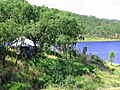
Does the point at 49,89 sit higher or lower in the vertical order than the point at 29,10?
lower

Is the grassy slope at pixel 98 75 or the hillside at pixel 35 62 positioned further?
the grassy slope at pixel 98 75

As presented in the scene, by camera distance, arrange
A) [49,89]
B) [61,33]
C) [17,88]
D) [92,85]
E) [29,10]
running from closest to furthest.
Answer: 1. [17,88]
2. [49,89]
3. [92,85]
4. [29,10]
5. [61,33]

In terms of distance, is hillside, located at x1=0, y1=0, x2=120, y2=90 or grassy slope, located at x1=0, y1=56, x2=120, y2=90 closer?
hillside, located at x1=0, y1=0, x2=120, y2=90

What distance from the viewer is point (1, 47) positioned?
42250 mm

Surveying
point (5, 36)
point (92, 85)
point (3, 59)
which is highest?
point (5, 36)

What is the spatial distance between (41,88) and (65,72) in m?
6.56

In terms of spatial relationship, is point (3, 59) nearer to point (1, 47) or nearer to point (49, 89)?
point (1, 47)

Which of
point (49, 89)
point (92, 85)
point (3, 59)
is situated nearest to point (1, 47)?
point (3, 59)

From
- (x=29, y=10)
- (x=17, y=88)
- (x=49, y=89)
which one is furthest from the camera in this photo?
(x=29, y=10)

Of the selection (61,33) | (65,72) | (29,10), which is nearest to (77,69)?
(65,72)

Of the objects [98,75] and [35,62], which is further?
[98,75]

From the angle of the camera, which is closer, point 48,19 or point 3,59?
point 3,59

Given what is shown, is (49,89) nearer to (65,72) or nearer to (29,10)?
(65,72)

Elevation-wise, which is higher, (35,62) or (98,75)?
(35,62)
